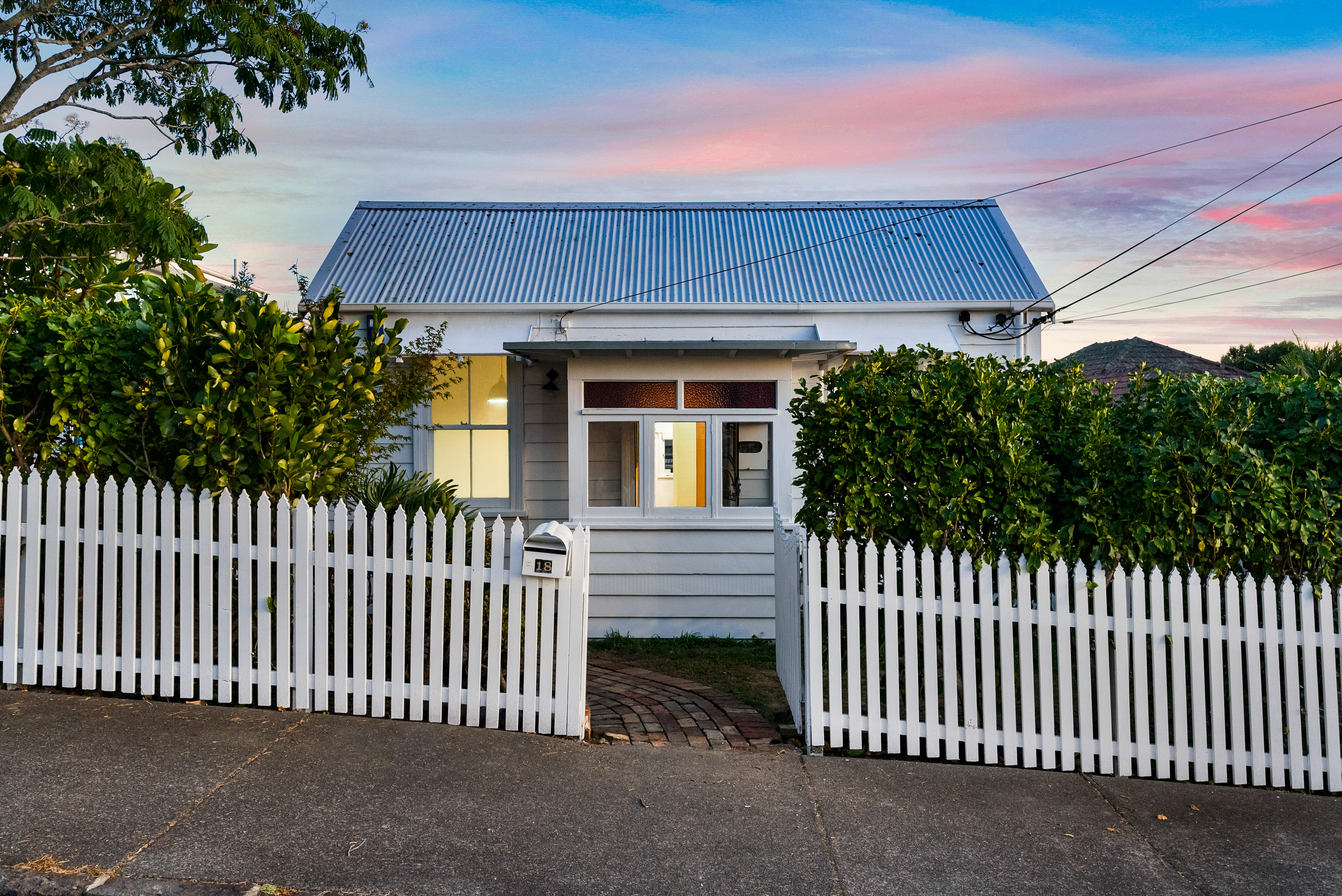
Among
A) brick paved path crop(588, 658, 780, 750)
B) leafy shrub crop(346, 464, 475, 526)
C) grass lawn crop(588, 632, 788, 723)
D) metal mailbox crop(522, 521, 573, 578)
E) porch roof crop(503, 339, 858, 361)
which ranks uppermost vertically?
porch roof crop(503, 339, 858, 361)

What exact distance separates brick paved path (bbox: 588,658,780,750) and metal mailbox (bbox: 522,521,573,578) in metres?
1.09

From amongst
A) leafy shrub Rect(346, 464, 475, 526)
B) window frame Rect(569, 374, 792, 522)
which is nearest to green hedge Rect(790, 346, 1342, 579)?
leafy shrub Rect(346, 464, 475, 526)

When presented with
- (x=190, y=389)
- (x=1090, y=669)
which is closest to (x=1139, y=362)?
(x=1090, y=669)

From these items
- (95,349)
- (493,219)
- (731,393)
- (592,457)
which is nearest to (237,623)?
(95,349)

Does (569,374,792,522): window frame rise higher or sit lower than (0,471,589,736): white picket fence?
higher

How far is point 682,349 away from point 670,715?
170 inches

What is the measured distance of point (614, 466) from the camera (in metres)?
10.2

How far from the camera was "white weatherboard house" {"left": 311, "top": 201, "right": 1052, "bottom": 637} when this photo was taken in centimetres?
1011

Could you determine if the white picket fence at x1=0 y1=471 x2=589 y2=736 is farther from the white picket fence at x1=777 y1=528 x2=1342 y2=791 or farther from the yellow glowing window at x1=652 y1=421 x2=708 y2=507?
the yellow glowing window at x1=652 y1=421 x2=708 y2=507

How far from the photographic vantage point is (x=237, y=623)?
17.5ft

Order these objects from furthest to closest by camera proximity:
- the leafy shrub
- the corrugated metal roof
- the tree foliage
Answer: the corrugated metal roof
the leafy shrub
the tree foliage

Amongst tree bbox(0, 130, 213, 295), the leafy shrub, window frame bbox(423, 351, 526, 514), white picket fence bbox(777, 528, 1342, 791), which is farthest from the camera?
window frame bbox(423, 351, 526, 514)

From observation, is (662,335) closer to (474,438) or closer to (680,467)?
(680,467)

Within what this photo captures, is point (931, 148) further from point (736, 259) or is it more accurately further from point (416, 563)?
point (416, 563)
